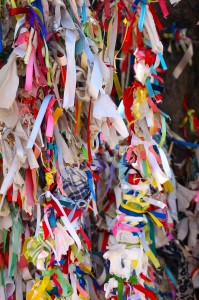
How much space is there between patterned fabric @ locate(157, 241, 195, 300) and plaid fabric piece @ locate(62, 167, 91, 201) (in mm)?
384

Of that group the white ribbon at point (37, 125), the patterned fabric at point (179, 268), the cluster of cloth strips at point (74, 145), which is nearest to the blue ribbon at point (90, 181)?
the cluster of cloth strips at point (74, 145)

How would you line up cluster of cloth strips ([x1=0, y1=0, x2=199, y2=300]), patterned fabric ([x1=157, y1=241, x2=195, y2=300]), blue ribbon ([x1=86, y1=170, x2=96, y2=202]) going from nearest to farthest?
cluster of cloth strips ([x1=0, y1=0, x2=199, y2=300])
blue ribbon ([x1=86, y1=170, x2=96, y2=202])
patterned fabric ([x1=157, y1=241, x2=195, y2=300])

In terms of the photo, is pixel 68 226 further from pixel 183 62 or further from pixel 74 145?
pixel 183 62

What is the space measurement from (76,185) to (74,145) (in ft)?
0.28

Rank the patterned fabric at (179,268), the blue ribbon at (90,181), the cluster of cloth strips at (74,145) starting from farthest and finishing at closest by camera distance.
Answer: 1. the patterned fabric at (179,268)
2. the blue ribbon at (90,181)
3. the cluster of cloth strips at (74,145)

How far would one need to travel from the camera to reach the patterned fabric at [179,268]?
131cm

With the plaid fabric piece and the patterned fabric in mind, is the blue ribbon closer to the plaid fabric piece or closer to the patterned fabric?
the plaid fabric piece

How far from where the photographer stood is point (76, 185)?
1.03 m

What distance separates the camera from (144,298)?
1051 mm

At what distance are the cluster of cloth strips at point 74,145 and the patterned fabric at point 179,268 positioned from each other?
165mm

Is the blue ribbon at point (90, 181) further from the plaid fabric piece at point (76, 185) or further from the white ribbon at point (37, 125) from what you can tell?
the white ribbon at point (37, 125)

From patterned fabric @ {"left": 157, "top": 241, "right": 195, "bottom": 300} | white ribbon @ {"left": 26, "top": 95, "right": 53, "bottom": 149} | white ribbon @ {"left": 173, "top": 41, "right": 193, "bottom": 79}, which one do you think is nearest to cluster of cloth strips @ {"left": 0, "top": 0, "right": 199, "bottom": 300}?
white ribbon @ {"left": 26, "top": 95, "right": 53, "bottom": 149}

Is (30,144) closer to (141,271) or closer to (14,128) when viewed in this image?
(14,128)

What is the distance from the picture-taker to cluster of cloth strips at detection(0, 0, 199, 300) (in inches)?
34.9
